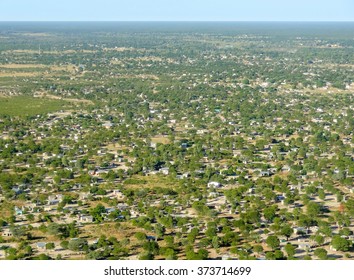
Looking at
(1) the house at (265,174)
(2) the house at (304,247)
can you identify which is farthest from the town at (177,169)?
(1) the house at (265,174)

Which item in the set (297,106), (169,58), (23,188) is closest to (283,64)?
(169,58)

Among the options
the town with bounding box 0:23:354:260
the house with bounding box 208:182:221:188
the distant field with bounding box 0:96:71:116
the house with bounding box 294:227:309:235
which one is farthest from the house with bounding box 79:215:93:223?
the distant field with bounding box 0:96:71:116

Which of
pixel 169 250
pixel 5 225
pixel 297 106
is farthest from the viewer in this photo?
pixel 297 106

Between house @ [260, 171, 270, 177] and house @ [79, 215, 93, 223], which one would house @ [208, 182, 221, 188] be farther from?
house @ [79, 215, 93, 223]

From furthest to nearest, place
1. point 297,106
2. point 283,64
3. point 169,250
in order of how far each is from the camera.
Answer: point 283,64, point 297,106, point 169,250

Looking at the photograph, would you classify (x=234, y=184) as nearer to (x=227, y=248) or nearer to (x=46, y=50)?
(x=227, y=248)

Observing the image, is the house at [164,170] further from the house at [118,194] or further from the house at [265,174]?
the house at [265,174]

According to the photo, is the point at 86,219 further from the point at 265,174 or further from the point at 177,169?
the point at 265,174
